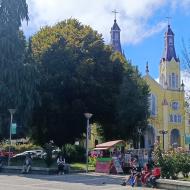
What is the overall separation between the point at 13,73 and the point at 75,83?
6.29m

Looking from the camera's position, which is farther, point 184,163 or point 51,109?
point 51,109

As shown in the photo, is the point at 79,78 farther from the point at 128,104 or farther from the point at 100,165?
the point at 100,165

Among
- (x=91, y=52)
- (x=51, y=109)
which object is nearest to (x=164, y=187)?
(x=51, y=109)

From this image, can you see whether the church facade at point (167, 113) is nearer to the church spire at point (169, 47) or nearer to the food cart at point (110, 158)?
the church spire at point (169, 47)

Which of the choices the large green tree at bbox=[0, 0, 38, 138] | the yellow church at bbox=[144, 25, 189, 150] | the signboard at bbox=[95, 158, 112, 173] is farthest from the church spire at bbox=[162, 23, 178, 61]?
the signboard at bbox=[95, 158, 112, 173]

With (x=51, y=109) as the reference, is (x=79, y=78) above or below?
above

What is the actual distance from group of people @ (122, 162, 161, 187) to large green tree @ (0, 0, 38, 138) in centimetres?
1826

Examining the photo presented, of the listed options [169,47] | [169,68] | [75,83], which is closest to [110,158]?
[75,83]

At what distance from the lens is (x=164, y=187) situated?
2216 cm

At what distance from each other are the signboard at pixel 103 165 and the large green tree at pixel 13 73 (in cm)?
967

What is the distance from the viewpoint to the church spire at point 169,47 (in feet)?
309

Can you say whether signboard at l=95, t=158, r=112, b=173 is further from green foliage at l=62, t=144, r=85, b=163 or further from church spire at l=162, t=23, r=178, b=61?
A: church spire at l=162, t=23, r=178, b=61

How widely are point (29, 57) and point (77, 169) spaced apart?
12.6m

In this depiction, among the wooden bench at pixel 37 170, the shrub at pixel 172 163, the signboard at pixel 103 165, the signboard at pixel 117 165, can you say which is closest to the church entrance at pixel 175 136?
the signboard at pixel 103 165
